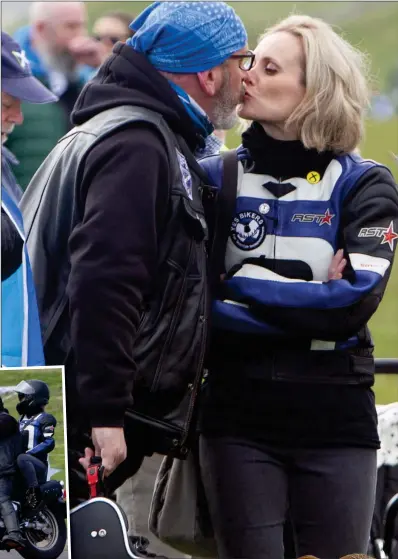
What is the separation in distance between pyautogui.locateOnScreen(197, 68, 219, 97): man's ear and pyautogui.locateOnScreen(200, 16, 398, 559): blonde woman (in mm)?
149

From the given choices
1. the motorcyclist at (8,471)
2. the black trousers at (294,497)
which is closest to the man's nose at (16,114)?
the motorcyclist at (8,471)

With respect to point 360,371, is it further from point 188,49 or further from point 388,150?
point 188,49

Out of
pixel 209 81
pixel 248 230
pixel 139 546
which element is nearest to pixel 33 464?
pixel 139 546

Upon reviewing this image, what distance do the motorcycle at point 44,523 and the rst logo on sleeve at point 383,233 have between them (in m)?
0.87

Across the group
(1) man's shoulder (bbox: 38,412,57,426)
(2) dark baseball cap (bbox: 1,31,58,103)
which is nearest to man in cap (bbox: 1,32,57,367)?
(2) dark baseball cap (bbox: 1,31,58,103)

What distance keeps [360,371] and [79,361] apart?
2.09 ft

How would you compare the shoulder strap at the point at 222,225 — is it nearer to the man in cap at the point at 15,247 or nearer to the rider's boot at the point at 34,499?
the man in cap at the point at 15,247

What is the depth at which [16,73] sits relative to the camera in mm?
2553

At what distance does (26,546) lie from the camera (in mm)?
2289

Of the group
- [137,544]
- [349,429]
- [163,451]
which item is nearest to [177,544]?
[137,544]

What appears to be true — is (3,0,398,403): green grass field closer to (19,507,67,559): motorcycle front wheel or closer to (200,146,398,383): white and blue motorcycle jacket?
(200,146,398,383): white and blue motorcycle jacket

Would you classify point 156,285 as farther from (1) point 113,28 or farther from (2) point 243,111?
(1) point 113,28

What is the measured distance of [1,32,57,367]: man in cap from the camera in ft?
7.85

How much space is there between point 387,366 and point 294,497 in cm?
56
